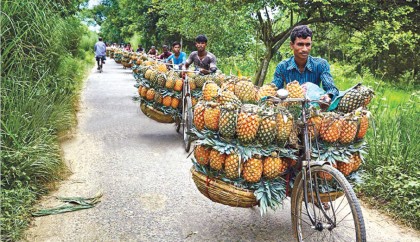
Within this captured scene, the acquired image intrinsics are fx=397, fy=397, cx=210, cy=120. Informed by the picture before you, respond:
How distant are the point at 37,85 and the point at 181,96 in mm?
2377

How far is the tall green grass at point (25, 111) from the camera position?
4.02 metres

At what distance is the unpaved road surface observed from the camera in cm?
380

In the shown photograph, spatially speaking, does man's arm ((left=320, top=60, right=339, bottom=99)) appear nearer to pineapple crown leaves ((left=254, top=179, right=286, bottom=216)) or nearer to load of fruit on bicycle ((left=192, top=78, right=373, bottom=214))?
load of fruit on bicycle ((left=192, top=78, right=373, bottom=214))

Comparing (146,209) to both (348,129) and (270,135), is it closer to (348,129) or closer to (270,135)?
(270,135)

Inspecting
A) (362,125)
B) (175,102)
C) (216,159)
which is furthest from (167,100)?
(362,125)

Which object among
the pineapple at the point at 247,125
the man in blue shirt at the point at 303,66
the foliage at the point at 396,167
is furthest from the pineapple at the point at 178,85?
the pineapple at the point at 247,125

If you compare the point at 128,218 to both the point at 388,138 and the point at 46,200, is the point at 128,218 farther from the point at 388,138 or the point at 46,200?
the point at 388,138

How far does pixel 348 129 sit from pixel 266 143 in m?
0.68

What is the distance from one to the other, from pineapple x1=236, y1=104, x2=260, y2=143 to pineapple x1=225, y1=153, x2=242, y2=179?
15 centimetres

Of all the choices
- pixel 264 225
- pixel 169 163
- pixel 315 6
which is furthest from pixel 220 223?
pixel 315 6

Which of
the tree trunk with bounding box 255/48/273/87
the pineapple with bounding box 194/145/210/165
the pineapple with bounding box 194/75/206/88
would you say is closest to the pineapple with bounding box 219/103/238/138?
the pineapple with bounding box 194/145/210/165

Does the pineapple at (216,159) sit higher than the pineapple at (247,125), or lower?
lower

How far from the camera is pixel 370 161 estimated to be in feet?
17.3

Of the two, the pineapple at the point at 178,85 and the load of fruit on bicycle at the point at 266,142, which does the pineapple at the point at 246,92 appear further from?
the pineapple at the point at 178,85
